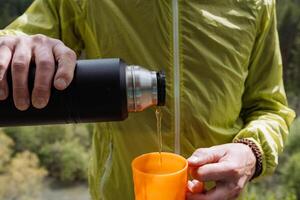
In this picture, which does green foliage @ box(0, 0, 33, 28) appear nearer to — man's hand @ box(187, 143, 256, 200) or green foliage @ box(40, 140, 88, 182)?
man's hand @ box(187, 143, 256, 200)

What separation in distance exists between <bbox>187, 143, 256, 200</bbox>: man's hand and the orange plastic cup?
1.1 inches

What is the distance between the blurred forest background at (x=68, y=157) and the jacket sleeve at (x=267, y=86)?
1.99m

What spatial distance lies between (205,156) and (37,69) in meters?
0.25

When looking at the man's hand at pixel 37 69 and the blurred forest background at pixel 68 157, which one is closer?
the man's hand at pixel 37 69

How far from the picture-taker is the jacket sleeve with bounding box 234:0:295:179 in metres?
0.80

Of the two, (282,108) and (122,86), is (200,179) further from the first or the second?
(282,108)

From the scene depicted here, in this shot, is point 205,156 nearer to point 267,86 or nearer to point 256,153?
point 256,153

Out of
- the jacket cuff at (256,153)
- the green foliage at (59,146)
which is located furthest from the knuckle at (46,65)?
the green foliage at (59,146)

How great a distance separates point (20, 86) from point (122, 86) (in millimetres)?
113

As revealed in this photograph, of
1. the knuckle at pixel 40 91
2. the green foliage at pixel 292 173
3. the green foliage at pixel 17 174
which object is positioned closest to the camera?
the knuckle at pixel 40 91

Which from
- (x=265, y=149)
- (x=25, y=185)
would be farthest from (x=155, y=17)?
(x=25, y=185)

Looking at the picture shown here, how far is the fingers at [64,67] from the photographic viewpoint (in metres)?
0.49

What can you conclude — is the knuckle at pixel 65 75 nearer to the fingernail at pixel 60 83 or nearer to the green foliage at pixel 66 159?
the fingernail at pixel 60 83

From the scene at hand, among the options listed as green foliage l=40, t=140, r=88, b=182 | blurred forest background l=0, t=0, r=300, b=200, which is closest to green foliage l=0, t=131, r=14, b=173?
blurred forest background l=0, t=0, r=300, b=200
